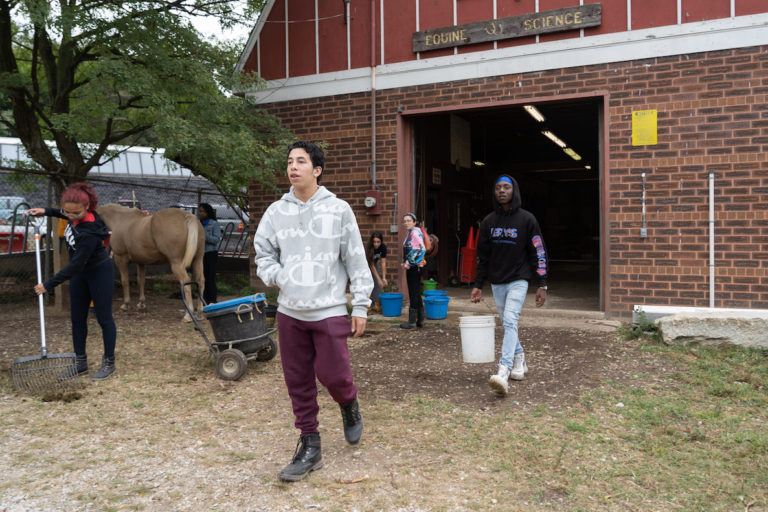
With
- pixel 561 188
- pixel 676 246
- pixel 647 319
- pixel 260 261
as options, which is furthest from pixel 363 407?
pixel 561 188

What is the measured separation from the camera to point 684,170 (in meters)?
7.96

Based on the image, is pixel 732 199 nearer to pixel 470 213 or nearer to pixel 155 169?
pixel 470 213

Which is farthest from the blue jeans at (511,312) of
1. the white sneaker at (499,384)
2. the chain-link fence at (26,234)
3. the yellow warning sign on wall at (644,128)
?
the chain-link fence at (26,234)

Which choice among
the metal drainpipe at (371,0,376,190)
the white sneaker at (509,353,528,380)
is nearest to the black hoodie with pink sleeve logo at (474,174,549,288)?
the white sneaker at (509,353,528,380)

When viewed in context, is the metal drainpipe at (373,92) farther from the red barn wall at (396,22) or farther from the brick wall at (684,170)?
the brick wall at (684,170)

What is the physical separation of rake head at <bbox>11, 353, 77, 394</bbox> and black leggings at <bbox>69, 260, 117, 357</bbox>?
0.67 ft

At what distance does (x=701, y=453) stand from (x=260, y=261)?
3.11 m

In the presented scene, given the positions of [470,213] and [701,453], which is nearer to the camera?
[701,453]

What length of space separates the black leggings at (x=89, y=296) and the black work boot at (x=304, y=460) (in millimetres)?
2964

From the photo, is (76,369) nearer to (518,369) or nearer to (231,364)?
(231,364)

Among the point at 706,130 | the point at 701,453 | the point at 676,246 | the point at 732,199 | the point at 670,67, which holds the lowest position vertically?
the point at 701,453

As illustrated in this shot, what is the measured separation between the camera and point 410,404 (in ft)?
16.3

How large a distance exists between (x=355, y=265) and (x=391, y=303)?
17.7ft

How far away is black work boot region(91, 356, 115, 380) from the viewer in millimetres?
5715
